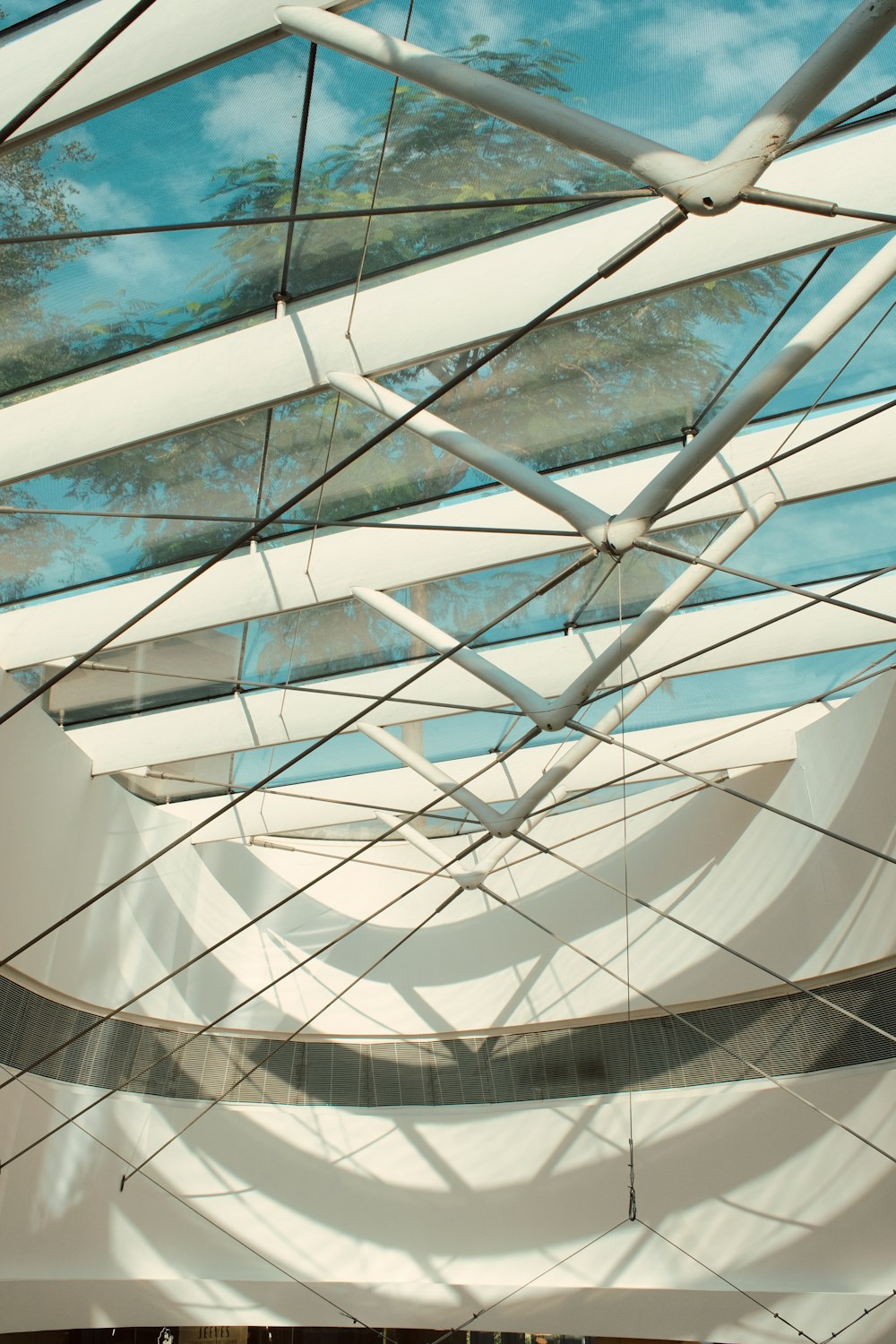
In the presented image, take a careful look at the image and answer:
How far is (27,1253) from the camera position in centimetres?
937

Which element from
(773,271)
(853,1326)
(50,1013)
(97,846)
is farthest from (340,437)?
(853,1326)

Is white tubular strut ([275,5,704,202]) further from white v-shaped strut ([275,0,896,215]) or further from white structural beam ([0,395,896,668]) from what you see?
white structural beam ([0,395,896,668])

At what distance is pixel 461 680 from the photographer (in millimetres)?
9430

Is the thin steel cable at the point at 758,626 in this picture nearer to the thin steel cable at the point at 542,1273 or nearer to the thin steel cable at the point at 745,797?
the thin steel cable at the point at 745,797

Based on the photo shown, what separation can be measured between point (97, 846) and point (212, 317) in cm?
579

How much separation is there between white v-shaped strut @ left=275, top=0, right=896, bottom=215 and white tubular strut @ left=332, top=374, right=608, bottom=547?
1.92 meters

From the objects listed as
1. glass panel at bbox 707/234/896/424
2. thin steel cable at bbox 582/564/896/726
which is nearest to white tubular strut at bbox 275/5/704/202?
thin steel cable at bbox 582/564/896/726

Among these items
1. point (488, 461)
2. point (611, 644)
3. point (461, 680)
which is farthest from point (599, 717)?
point (488, 461)

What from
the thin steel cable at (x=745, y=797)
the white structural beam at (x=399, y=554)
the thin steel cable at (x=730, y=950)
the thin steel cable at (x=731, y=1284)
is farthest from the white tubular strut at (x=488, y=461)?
the thin steel cable at (x=731, y=1284)

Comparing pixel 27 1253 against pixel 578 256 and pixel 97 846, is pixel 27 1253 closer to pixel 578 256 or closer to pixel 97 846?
pixel 97 846

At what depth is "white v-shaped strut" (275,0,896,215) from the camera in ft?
10.5

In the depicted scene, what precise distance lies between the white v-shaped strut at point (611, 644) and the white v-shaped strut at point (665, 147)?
2745mm

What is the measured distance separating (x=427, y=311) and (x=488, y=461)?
105cm

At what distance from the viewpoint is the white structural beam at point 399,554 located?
6758mm
